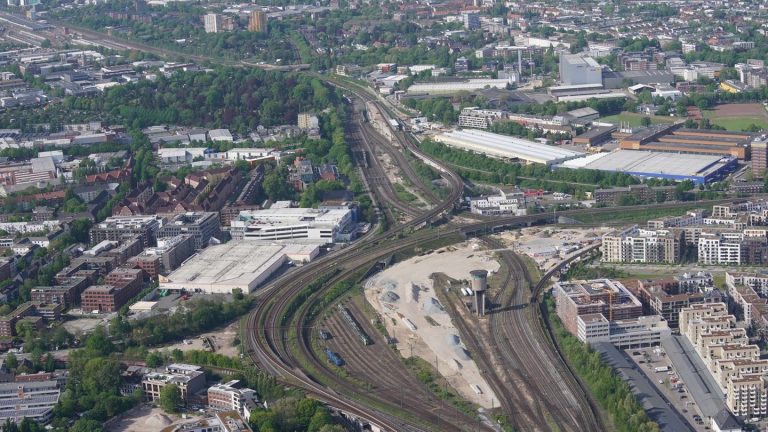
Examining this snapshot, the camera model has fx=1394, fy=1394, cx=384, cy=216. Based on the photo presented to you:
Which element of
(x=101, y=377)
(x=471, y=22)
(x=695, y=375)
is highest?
(x=471, y=22)

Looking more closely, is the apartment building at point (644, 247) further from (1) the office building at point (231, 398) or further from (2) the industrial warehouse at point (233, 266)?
(1) the office building at point (231, 398)

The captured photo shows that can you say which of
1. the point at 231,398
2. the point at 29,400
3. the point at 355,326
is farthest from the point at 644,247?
the point at 29,400

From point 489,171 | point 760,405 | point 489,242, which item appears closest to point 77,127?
point 489,171

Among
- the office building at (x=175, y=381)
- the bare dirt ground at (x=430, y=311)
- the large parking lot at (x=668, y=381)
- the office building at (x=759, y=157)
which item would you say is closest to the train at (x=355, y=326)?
the bare dirt ground at (x=430, y=311)

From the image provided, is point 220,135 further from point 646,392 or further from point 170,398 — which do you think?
point 646,392

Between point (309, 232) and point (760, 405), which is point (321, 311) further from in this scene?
point (760, 405)

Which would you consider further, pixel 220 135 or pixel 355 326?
pixel 220 135

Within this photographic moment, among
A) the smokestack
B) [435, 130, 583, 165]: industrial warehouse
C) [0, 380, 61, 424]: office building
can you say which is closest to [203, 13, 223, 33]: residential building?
[435, 130, 583, 165]: industrial warehouse
